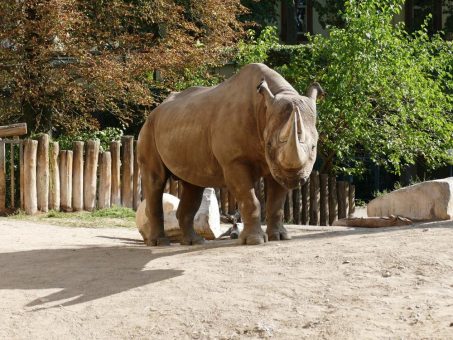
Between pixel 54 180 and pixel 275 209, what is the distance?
7736 mm

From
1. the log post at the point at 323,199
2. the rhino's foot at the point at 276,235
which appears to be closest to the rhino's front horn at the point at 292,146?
Answer: the rhino's foot at the point at 276,235

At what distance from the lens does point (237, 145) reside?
8773 mm

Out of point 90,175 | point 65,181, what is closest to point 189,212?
point 65,181

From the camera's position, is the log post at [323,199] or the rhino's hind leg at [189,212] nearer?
the rhino's hind leg at [189,212]

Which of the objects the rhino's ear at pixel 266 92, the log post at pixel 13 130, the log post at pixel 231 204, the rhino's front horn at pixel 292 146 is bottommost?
the log post at pixel 231 204

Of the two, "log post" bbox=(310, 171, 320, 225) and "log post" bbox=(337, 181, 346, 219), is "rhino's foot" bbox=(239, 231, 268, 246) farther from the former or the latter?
"log post" bbox=(337, 181, 346, 219)

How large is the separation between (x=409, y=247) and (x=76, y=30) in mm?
11179

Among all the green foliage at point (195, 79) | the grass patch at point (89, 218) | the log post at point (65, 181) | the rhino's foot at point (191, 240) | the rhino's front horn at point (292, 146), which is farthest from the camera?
the green foliage at point (195, 79)

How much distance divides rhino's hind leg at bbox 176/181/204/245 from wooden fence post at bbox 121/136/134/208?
6552mm

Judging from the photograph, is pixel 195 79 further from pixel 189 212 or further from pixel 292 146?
pixel 292 146

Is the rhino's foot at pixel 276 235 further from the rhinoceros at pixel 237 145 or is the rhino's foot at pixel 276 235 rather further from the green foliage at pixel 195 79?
the green foliage at pixel 195 79

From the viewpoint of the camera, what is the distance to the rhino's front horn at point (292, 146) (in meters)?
7.60

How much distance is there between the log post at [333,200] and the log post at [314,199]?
1.27ft

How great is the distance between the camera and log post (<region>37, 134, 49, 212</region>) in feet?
52.0
